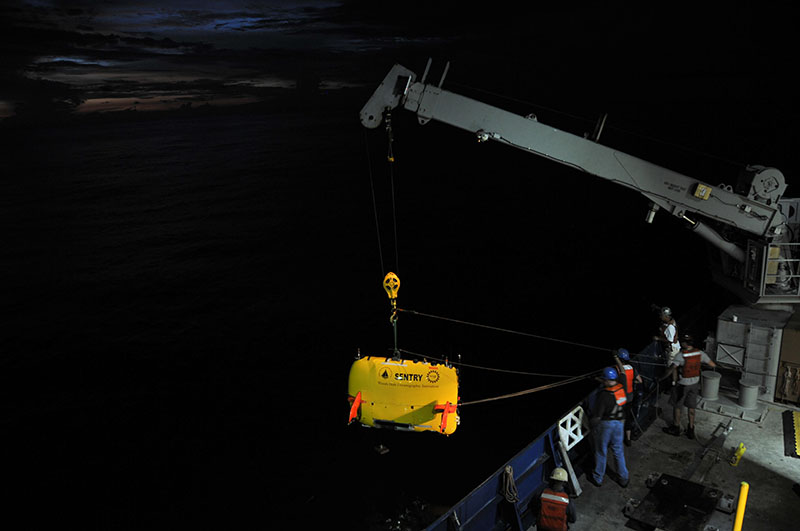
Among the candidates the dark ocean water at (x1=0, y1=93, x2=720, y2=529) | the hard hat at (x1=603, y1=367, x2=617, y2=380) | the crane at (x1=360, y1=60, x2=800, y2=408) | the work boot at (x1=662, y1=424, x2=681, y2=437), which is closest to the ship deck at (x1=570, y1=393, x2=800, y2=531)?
the work boot at (x1=662, y1=424, x2=681, y2=437)

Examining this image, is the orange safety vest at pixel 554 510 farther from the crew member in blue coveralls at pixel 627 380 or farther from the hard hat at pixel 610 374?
the crew member in blue coveralls at pixel 627 380

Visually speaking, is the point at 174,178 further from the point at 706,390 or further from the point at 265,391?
the point at 706,390

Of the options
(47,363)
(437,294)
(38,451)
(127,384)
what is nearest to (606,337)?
(437,294)

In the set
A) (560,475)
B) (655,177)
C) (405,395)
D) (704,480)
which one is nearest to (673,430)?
(704,480)

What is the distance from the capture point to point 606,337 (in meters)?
26.3

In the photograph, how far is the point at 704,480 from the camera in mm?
8891

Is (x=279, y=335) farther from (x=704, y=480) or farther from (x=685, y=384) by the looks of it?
(x=704, y=480)

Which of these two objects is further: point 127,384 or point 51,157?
point 51,157

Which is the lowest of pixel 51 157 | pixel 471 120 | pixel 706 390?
pixel 51 157

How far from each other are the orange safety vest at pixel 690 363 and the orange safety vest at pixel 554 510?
4405mm

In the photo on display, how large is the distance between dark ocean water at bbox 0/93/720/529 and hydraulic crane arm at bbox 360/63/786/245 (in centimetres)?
967

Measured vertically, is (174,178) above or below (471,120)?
below

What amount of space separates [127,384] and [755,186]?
22747 mm

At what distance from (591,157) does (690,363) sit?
15.0 feet
